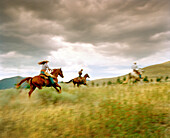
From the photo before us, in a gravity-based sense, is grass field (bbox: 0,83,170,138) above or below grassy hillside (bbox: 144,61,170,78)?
below

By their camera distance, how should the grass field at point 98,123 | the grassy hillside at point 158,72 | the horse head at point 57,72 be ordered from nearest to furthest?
the grass field at point 98,123, the horse head at point 57,72, the grassy hillside at point 158,72

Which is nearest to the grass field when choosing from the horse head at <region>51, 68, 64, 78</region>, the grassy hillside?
the horse head at <region>51, 68, 64, 78</region>

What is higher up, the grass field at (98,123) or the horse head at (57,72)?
the horse head at (57,72)

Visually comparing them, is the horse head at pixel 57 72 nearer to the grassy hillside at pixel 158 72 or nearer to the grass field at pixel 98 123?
the grass field at pixel 98 123

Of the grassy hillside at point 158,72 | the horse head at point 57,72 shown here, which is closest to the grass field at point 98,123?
the horse head at point 57,72

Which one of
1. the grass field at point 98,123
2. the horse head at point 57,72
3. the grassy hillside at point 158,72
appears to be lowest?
the grass field at point 98,123

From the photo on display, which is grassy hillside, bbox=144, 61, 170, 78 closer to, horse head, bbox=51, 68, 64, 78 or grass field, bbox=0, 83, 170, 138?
horse head, bbox=51, 68, 64, 78

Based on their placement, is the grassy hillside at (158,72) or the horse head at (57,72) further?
the grassy hillside at (158,72)

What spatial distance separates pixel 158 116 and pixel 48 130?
3638mm

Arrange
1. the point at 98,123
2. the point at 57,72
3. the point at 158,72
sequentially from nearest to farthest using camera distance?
the point at 98,123 < the point at 57,72 < the point at 158,72

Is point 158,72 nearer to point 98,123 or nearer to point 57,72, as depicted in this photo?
point 57,72

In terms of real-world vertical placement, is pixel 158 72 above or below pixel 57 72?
above

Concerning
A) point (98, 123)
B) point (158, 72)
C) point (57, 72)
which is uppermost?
point (158, 72)

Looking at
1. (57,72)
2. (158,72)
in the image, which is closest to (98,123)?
(57,72)
